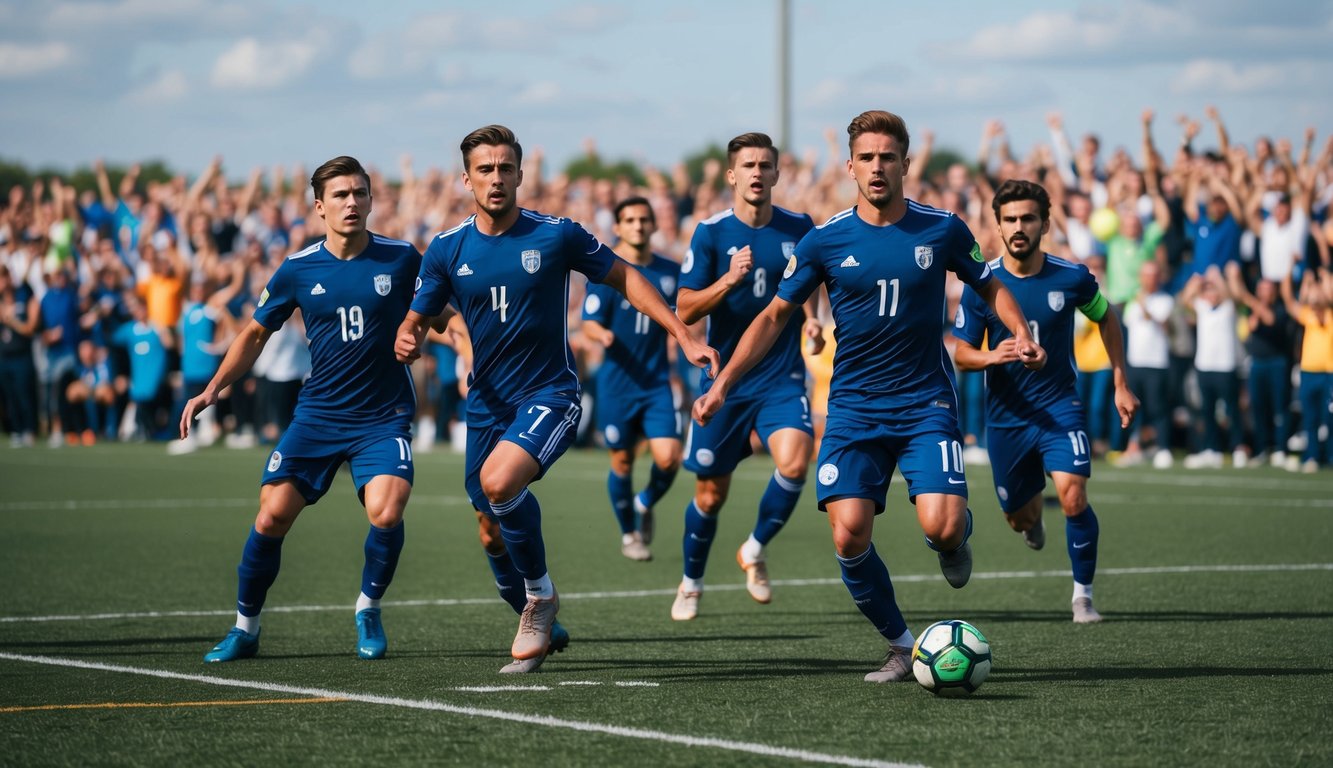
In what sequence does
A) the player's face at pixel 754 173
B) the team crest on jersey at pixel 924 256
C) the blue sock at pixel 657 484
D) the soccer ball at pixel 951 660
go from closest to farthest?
the soccer ball at pixel 951 660, the team crest on jersey at pixel 924 256, the player's face at pixel 754 173, the blue sock at pixel 657 484

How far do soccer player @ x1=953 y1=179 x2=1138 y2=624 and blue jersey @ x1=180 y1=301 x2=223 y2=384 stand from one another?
57.1ft

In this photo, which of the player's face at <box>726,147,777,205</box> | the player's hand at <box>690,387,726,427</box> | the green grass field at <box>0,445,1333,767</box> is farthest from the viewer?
the player's face at <box>726,147,777,205</box>

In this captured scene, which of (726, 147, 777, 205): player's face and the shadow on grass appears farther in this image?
(726, 147, 777, 205): player's face

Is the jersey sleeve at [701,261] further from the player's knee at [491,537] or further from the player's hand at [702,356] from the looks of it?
the player's hand at [702,356]

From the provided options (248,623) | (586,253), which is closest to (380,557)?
(248,623)

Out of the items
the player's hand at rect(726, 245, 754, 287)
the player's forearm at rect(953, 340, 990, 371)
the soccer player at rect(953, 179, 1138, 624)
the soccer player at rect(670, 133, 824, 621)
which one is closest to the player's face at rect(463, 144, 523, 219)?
the player's hand at rect(726, 245, 754, 287)

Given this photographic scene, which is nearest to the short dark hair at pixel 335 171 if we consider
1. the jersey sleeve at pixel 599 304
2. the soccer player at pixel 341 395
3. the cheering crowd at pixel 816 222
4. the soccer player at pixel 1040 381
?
the soccer player at pixel 341 395

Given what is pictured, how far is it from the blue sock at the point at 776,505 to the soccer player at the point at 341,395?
2.63 m

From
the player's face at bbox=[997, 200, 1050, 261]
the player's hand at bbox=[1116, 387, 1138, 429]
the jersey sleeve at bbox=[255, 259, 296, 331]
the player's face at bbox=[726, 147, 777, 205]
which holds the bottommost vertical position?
the player's hand at bbox=[1116, 387, 1138, 429]

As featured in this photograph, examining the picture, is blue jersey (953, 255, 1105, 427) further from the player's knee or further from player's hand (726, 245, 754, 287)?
the player's knee

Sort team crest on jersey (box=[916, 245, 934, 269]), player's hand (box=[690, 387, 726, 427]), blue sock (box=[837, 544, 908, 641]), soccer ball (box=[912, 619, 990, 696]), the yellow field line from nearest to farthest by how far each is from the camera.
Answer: the yellow field line
soccer ball (box=[912, 619, 990, 696])
player's hand (box=[690, 387, 726, 427])
blue sock (box=[837, 544, 908, 641])
team crest on jersey (box=[916, 245, 934, 269])

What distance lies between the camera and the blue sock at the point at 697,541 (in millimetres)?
10586

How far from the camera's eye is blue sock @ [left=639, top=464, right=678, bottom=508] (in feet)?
42.4

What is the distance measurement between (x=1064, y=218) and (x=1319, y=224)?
2.84 meters
